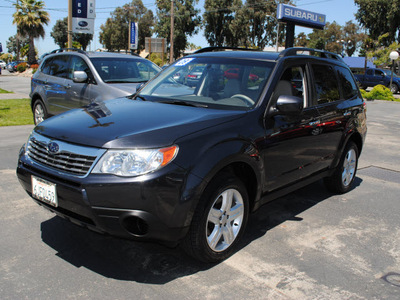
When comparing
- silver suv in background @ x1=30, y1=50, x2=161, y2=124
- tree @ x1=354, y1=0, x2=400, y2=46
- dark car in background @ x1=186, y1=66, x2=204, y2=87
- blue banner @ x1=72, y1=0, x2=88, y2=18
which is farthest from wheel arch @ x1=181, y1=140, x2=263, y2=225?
tree @ x1=354, y1=0, x2=400, y2=46

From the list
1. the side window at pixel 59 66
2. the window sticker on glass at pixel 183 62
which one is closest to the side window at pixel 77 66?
the side window at pixel 59 66

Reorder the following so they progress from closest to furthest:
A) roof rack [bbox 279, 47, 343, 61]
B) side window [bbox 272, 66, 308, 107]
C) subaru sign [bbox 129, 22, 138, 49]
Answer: side window [bbox 272, 66, 308, 107] → roof rack [bbox 279, 47, 343, 61] → subaru sign [bbox 129, 22, 138, 49]

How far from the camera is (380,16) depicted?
5106 centimetres

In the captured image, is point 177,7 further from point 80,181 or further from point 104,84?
point 80,181

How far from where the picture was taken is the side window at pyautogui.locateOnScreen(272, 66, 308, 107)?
3.90 meters

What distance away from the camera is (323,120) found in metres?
4.48

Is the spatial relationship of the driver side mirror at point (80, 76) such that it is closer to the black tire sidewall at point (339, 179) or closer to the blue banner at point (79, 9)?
the black tire sidewall at point (339, 179)

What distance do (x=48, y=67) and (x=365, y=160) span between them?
6866 millimetres

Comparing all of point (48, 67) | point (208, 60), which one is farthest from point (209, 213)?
point (48, 67)

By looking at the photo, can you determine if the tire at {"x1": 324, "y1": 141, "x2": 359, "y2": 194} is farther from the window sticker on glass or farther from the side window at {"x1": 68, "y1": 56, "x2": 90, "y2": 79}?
the side window at {"x1": 68, "y1": 56, "x2": 90, "y2": 79}

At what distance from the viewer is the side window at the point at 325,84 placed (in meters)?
4.53

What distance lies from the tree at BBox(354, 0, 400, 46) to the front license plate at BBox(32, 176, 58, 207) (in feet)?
178

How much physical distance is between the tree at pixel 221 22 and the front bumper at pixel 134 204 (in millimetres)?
56765

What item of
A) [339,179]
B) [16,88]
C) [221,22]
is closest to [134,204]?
[339,179]
